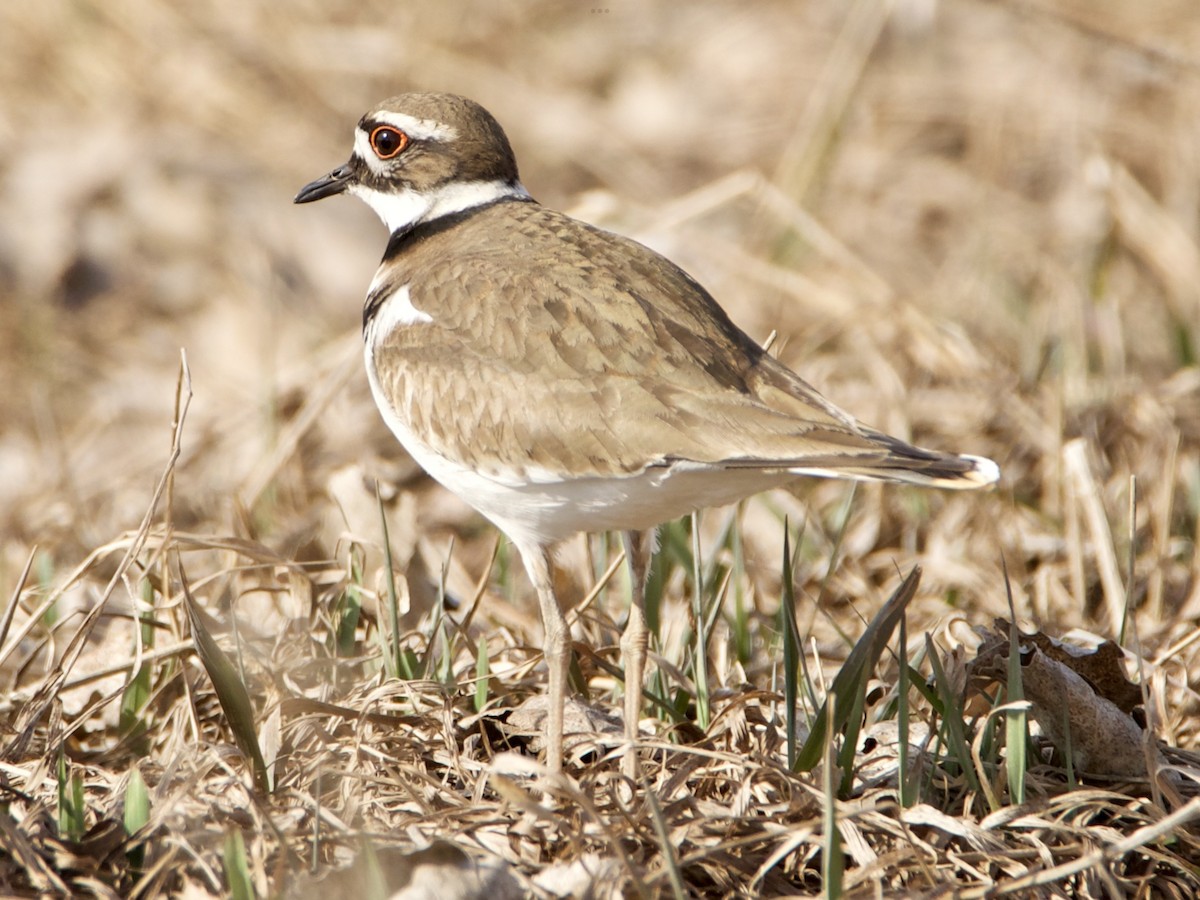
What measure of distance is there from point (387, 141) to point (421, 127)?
11cm

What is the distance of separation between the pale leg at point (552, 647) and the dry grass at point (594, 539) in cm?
10

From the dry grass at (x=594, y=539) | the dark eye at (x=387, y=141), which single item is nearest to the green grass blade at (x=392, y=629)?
the dry grass at (x=594, y=539)

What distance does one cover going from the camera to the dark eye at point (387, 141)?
4.00m

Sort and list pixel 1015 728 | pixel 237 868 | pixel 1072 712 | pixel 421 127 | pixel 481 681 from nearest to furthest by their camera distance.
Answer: pixel 237 868
pixel 1015 728
pixel 1072 712
pixel 481 681
pixel 421 127

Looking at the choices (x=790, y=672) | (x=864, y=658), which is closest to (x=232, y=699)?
(x=790, y=672)

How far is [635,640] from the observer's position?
3361 mm

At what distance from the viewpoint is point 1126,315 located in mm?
6766

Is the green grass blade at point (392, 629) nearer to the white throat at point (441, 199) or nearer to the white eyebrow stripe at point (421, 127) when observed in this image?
the white throat at point (441, 199)

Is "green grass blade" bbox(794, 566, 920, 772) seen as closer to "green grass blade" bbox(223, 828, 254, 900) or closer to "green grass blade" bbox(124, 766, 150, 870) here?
"green grass blade" bbox(223, 828, 254, 900)

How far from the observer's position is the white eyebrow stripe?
13.0ft

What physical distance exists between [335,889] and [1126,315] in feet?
17.4

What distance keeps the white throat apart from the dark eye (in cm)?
11

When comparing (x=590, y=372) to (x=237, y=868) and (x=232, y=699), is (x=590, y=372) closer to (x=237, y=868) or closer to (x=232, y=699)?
(x=232, y=699)

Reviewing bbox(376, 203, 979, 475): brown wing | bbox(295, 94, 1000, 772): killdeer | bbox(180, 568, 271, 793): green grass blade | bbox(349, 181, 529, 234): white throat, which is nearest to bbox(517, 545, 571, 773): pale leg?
bbox(295, 94, 1000, 772): killdeer
